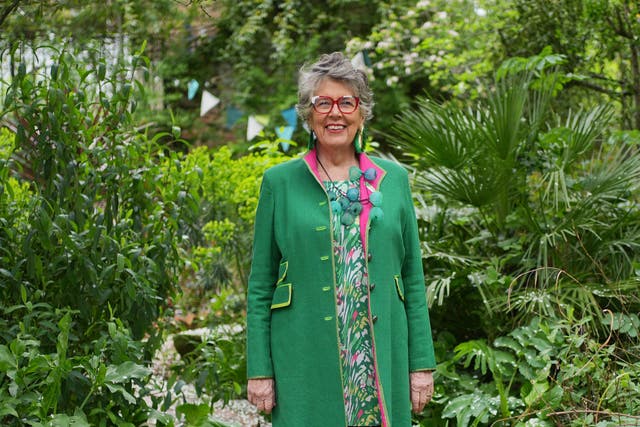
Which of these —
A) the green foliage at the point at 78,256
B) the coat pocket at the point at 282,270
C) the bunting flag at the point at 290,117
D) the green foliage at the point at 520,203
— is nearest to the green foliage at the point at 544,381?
the green foliage at the point at 520,203

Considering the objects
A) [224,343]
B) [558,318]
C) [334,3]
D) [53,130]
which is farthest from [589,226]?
[334,3]

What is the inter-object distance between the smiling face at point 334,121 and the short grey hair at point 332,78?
0.6 inches

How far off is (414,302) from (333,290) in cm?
30

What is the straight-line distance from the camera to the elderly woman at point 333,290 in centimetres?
230

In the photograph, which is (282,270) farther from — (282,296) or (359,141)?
(359,141)

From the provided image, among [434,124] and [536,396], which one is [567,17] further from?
[536,396]

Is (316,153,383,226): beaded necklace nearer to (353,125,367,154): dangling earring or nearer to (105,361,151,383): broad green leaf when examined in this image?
(353,125,367,154): dangling earring

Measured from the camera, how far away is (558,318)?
4133 mm

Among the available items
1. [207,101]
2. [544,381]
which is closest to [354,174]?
[544,381]

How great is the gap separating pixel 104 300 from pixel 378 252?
141cm

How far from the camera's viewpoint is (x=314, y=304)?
2309 mm

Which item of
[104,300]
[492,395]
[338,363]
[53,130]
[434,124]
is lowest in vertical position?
[492,395]

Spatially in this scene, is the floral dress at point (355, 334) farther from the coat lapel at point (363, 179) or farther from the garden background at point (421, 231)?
the garden background at point (421, 231)

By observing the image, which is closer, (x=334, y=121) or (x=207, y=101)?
(x=334, y=121)
